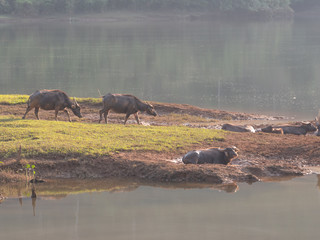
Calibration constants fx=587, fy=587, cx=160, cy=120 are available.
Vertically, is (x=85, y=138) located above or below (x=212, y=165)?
above

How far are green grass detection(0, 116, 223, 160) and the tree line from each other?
79.8m

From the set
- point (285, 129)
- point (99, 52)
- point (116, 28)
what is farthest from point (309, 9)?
point (285, 129)

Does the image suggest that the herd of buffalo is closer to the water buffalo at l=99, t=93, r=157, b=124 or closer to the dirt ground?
the water buffalo at l=99, t=93, r=157, b=124

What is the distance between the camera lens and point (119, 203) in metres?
14.2

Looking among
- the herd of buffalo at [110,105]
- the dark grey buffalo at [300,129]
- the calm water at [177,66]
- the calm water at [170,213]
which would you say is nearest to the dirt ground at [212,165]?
the calm water at [170,213]

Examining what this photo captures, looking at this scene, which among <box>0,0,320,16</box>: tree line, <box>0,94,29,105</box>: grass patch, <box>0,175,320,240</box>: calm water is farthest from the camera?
<box>0,0,320,16</box>: tree line

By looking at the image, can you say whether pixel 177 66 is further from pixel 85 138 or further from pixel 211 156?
pixel 211 156

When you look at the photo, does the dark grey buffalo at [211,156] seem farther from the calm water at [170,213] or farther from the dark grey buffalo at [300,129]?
the dark grey buffalo at [300,129]

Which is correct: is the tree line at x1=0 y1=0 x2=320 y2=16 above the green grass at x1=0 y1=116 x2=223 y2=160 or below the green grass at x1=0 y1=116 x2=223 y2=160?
below

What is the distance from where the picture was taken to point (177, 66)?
4716 centimetres

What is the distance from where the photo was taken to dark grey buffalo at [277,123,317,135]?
71.5ft

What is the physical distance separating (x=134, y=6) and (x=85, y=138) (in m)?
87.8

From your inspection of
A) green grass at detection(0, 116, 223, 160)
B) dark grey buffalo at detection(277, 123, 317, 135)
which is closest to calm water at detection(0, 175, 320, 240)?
green grass at detection(0, 116, 223, 160)

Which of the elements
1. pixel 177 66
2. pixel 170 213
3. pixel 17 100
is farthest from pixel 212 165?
pixel 177 66
